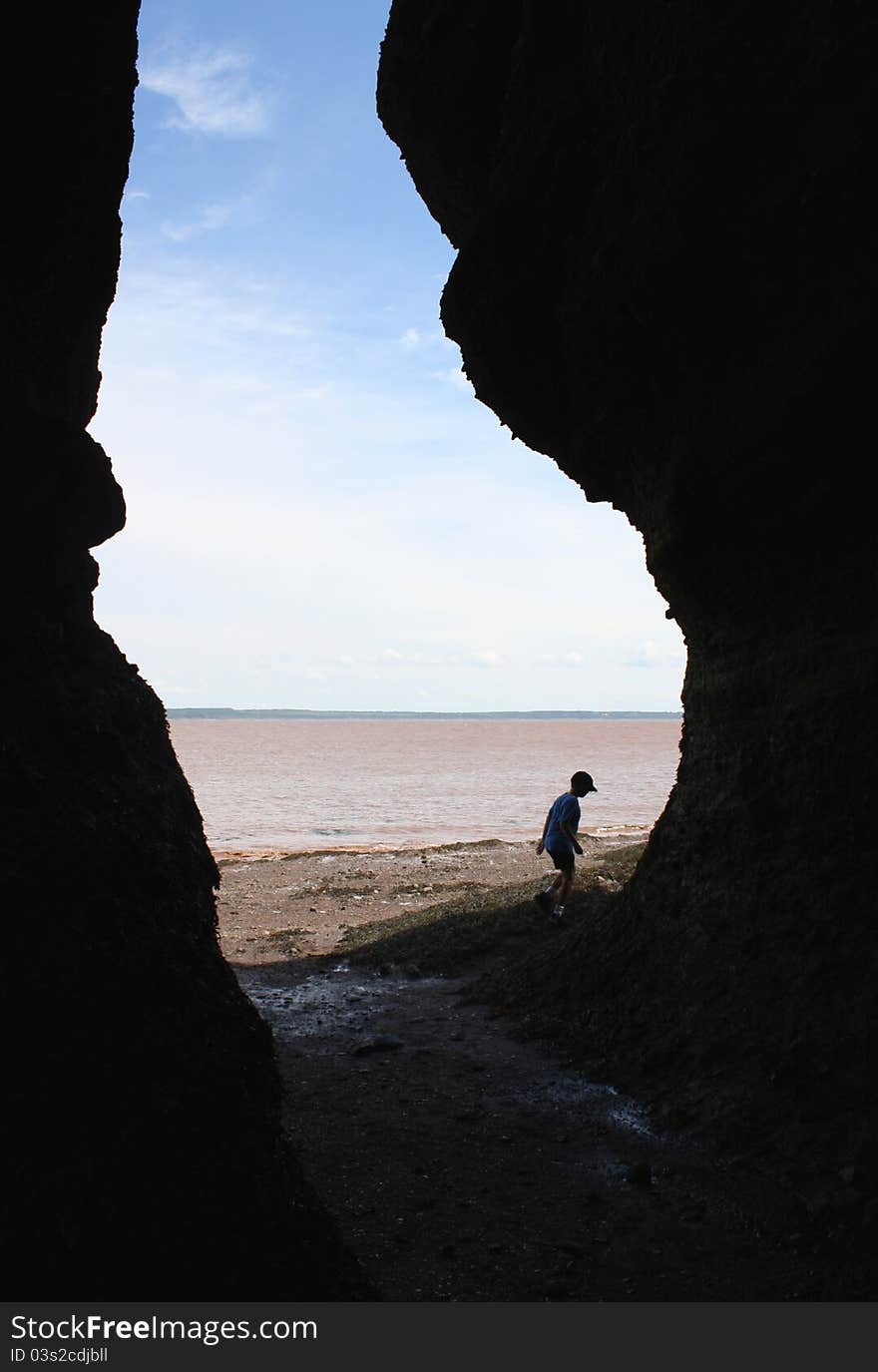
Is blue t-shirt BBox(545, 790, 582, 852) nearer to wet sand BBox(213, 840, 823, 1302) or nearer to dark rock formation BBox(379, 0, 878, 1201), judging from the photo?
wet sand BBox(213, 840, 823, 1302)

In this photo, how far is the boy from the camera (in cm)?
1178

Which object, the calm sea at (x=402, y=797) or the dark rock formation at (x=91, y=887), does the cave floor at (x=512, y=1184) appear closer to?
the dark rock formation at (x=91, y=887)

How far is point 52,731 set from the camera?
4.46 m

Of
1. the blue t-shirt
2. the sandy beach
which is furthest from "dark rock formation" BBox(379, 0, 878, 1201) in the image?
the sandy beach

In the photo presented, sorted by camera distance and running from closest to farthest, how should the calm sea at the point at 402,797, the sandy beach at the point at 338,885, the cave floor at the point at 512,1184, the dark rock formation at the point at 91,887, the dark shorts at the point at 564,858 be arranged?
the dark rock formation at the point at 91,887 < the cave floor at the point at 512,1184 < the dark shorts at the point at 564,858 < the sandy beach at the point at 338,885 < the calm sea at the point at 402,797

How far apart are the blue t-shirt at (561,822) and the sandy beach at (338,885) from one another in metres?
2.66

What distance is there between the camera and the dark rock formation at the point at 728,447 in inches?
223

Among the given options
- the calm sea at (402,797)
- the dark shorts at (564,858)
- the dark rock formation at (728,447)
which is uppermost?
the dark rock formation at (728,447)

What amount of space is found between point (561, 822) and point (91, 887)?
8.76 m

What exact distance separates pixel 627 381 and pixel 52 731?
5.98 m

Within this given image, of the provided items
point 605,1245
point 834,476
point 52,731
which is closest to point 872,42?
point 834,476

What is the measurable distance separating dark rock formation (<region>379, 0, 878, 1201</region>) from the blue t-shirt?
251cm

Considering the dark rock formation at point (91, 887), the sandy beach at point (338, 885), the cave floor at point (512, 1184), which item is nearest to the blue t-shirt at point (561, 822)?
the sandy beach at point (338, 885)

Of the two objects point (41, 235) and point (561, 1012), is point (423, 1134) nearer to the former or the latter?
point (561, 1012)
